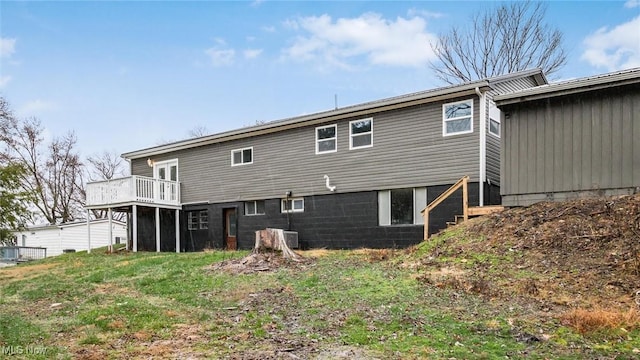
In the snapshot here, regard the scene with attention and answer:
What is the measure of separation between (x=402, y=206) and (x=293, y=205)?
14.0ft

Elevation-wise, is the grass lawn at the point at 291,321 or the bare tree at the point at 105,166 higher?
the bare tree at the point at 105,166

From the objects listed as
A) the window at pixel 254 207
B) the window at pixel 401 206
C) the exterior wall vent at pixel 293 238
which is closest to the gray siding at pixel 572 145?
the window at pixel 401 206

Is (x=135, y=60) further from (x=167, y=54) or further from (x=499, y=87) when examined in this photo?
(x=499, y=87)

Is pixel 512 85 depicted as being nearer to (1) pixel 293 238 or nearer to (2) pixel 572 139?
(2) pixel 572 139

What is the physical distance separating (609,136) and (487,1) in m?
20.0

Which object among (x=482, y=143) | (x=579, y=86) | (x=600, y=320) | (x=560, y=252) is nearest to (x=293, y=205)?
(x=482, y=143)

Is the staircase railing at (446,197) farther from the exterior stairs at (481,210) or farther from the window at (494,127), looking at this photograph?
the window at (494,127)

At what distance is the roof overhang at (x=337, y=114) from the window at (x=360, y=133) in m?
0.27

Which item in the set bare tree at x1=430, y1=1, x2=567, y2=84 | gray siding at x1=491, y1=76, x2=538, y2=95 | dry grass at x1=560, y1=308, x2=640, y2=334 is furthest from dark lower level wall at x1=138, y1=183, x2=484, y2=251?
bare tree at x1=430, y1=1, x2=567, y2=84

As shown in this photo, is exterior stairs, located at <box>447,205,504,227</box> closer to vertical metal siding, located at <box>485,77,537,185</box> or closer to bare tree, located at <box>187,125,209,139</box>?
vertical metal siding, located at <box>485,77,537,185</box>

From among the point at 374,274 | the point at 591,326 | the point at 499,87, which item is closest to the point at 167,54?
the point at 499,87

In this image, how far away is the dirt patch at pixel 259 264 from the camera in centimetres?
1048

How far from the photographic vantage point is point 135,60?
16.4 meters

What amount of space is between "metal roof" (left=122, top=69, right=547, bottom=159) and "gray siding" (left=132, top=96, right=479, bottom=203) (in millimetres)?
234
